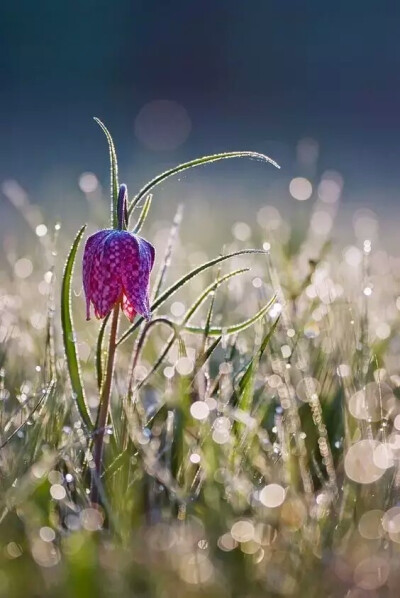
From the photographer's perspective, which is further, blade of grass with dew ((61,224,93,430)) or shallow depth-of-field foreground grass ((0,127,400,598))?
blade of grass with dew ((61,224,93,430))

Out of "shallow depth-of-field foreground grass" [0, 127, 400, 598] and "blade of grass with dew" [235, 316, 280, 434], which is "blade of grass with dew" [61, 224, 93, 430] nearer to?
"shallow depth-of-field foreground grass" [0, 127, 400, 598]

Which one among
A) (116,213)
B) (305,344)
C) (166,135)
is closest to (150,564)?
(116,213)

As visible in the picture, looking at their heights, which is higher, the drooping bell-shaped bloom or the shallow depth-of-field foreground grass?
the drooping bell-shaped bloom

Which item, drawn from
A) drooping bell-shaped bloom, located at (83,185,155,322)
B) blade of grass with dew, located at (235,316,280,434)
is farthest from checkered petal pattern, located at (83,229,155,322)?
blade of grass with dew, located at (235,316,280,434)

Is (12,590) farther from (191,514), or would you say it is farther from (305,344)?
(305,344)

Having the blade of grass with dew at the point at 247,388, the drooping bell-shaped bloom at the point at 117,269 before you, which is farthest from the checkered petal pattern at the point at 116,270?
the blade of grass with dew at the point at 247,388

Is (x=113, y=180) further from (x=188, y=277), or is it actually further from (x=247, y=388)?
(x=247, y=388)

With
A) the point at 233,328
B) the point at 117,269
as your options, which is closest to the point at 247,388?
the point at 233,328
